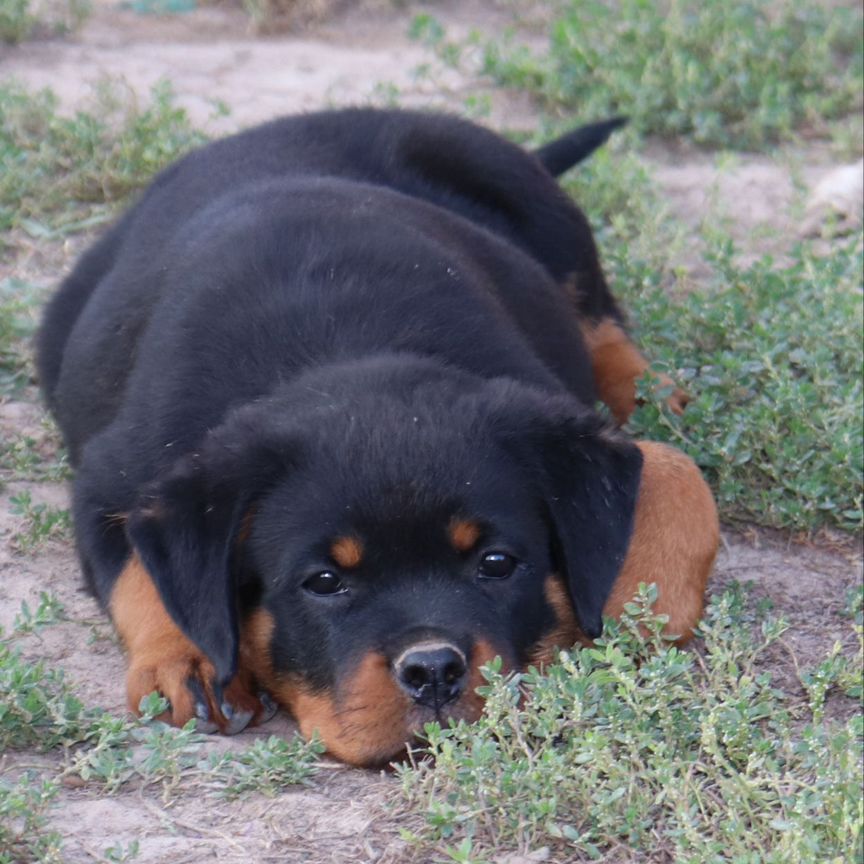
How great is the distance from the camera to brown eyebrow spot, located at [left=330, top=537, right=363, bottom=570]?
10.6 ft

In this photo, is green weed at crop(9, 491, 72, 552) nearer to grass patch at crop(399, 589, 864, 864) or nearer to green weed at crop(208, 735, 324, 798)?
green weed at crop(208, 735, 324, 798)

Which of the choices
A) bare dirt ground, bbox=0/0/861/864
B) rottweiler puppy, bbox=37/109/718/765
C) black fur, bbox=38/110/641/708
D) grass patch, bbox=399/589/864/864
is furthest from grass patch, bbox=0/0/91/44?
grass patch, bbox=399/589/864/864

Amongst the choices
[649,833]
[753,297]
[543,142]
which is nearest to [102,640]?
[649,833]

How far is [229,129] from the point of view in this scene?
22.5 feet

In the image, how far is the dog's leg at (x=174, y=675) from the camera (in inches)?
138

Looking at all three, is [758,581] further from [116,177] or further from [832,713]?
[116,177]

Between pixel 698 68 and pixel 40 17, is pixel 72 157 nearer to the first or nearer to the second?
pixel 40 17

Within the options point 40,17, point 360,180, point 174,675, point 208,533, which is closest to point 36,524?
point 174,675

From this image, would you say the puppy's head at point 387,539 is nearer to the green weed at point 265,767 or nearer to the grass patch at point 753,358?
the green weed at point 265,767

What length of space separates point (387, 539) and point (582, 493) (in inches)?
18.7

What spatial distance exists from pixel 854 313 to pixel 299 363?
228cm

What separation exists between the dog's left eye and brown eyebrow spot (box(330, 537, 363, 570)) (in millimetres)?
261

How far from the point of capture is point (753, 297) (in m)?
5.43

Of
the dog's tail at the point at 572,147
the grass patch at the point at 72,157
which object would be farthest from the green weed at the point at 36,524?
the dog's tail at the point at 572,147
